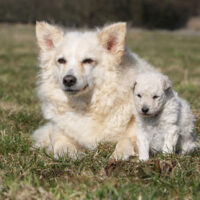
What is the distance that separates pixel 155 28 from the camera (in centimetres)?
4047

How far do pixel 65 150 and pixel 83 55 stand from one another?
109 centimetres

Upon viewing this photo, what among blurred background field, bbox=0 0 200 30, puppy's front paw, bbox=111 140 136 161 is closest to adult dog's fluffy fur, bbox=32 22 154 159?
puppy's front paw, bbox=111 140 136 161

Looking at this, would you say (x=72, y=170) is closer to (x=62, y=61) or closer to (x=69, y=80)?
(x=69, y=80)

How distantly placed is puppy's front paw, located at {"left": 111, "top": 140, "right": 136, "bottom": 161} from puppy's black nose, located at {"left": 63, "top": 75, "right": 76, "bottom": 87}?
83cm

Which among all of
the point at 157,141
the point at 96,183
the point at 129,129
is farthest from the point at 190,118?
the point at 96,183

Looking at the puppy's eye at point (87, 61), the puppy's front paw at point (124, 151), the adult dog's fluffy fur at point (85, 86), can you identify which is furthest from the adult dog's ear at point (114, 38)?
the puppy's front paw at point (124, 151)

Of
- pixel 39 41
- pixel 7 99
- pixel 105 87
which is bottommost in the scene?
pixel 7 99

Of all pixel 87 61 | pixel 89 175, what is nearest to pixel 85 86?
pixel 87 61

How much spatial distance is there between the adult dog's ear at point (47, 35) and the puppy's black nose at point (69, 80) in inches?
29.1

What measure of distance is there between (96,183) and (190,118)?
1492 mm

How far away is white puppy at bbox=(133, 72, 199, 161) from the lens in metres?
3.49

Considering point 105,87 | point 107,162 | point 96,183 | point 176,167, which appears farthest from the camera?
point 105,87

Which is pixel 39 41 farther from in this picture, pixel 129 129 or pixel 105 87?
pixel 129 129

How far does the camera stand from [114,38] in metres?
4.38
